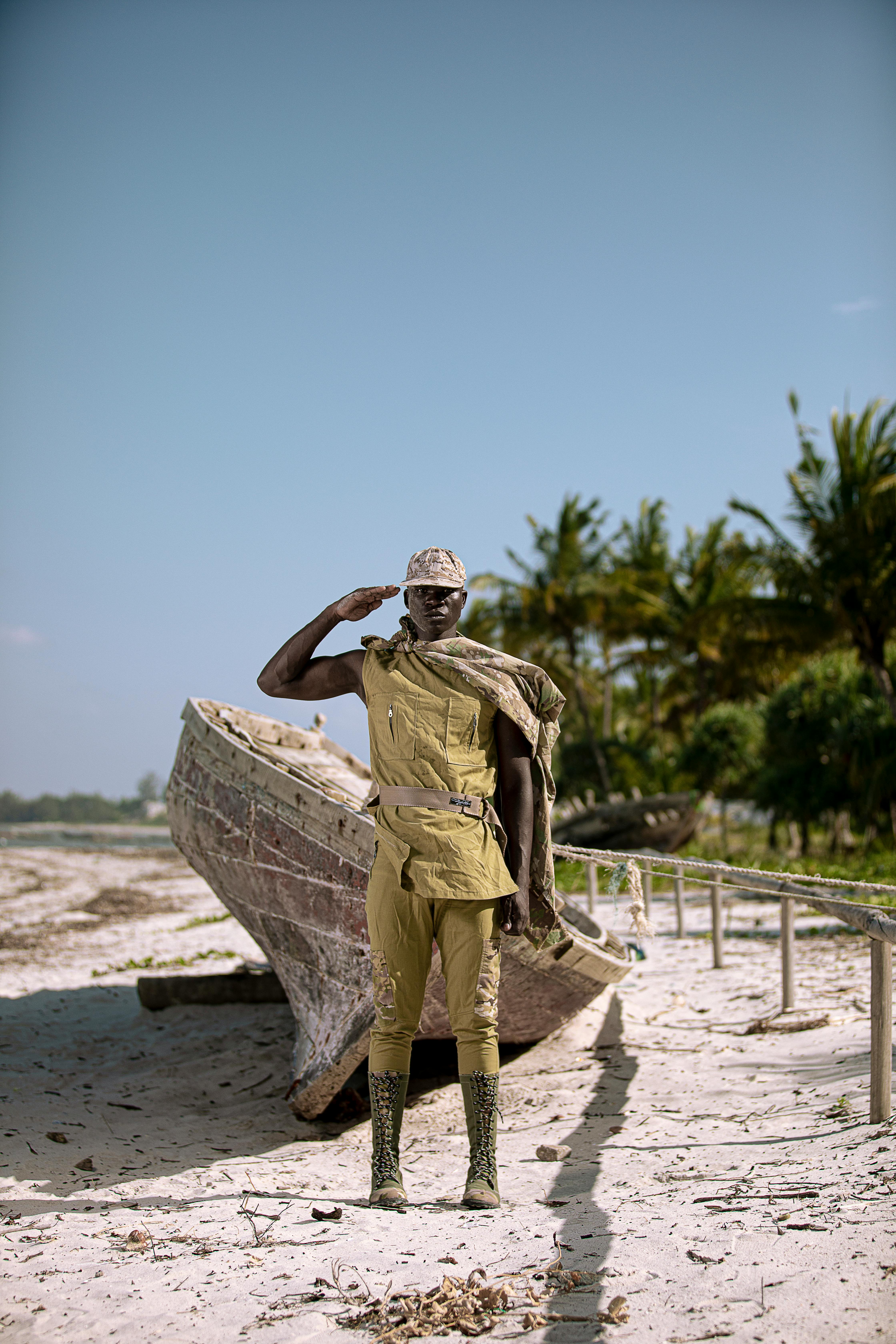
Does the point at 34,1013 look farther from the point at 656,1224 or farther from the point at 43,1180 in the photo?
the point at 656,1224

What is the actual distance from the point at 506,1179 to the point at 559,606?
80.4ft

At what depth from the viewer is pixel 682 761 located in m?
23.9

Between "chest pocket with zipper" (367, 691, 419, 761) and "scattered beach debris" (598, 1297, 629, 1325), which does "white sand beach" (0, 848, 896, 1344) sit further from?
"chest pocket with zipper" (367, 691, 419, 761)

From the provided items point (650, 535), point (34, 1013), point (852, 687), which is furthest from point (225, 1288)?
point (650, 535)

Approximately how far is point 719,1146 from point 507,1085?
4.40ft

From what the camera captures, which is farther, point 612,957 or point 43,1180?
point 612,957

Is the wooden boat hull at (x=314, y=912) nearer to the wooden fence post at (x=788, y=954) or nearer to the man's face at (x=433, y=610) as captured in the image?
the wooden fence post at (x=788, y=954)

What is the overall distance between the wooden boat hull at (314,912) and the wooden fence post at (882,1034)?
108cm

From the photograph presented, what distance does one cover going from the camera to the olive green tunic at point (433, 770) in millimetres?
2730

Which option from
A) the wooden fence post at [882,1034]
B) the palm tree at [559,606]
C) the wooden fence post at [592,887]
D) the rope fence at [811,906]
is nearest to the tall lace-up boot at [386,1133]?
the rope fence at [811,906]

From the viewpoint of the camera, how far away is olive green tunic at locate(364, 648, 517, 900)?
2.73 meters

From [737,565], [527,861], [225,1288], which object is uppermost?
[737,565]

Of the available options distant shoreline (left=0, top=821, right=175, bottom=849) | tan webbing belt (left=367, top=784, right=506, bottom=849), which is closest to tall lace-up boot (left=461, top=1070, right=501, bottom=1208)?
tan webbing belt (left=367, top=784, right=506, bottom=849)

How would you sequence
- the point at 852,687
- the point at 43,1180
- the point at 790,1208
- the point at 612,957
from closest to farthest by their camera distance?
the point at 790,1208
the point at 43,1180
the point at 612,957
the point at 852,687
